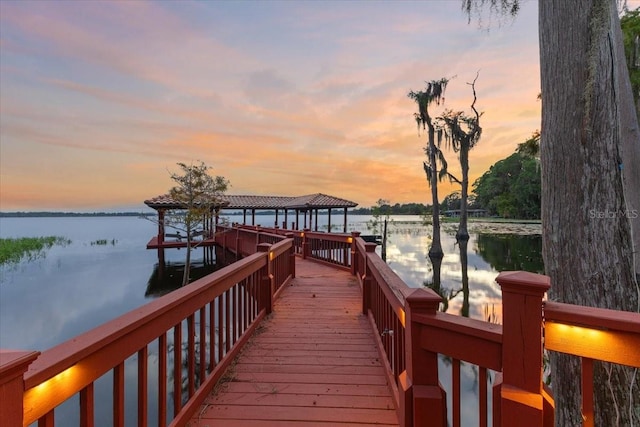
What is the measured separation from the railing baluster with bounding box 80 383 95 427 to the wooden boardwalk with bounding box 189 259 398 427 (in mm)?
1152

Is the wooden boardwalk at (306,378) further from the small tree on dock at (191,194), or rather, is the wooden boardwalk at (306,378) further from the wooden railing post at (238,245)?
the small tree on dock at (191,194)

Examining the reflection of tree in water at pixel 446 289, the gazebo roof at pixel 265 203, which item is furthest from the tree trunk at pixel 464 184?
the gazebo roof at pixel 265 203

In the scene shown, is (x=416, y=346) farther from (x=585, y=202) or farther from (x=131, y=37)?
(x=131, y=37)

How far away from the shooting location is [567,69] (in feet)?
7.34

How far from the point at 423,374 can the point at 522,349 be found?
56 cm

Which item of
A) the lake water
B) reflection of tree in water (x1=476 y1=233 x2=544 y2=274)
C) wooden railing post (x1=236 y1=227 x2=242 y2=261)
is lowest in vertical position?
the lake water

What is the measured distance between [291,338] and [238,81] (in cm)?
1225

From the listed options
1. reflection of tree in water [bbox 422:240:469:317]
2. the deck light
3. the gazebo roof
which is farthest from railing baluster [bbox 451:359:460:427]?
the gazebo roof

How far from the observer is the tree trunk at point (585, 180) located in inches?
81.3

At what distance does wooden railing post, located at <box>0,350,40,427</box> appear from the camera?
76cm

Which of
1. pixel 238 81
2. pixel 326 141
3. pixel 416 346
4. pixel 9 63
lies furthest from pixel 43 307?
pixel 326 141

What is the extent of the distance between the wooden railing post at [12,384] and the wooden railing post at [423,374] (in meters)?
1.44

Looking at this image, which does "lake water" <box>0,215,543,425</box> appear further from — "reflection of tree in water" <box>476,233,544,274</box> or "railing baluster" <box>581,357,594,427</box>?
"railing baluster" <box>581,357,594,427</box>
